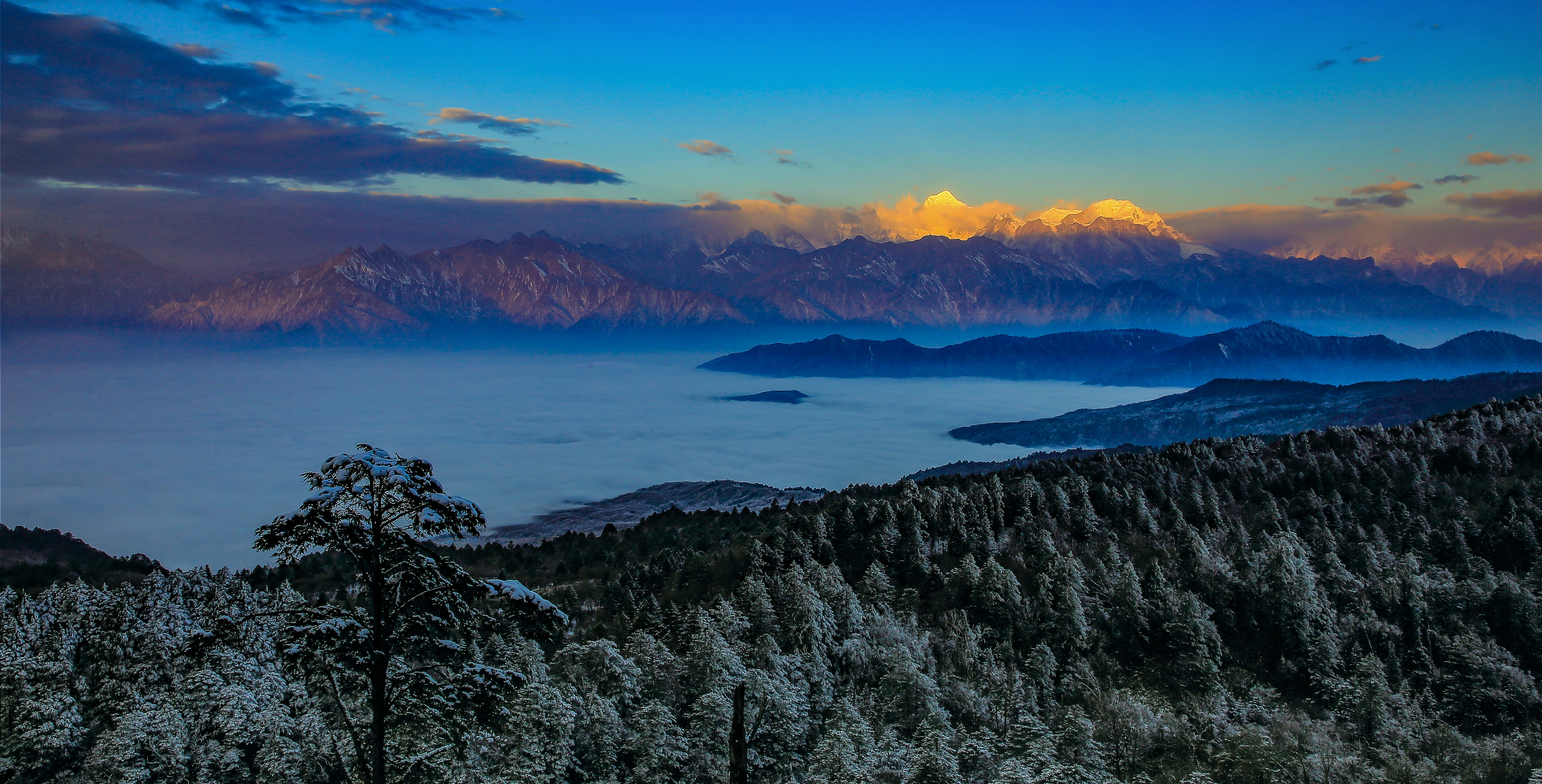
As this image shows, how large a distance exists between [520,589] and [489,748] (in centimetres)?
4593

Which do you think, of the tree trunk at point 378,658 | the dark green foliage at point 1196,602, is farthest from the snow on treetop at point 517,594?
→ the dark green foliage at point 1196,602

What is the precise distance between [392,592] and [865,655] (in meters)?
70.5

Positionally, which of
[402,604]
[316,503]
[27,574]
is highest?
[316,503]

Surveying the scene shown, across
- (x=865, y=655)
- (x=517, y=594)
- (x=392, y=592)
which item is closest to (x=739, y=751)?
(x=517, y=594)

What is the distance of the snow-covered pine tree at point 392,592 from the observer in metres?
16.5

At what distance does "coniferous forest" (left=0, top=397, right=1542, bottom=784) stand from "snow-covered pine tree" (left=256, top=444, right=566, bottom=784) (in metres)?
0.07

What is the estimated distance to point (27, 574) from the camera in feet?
550

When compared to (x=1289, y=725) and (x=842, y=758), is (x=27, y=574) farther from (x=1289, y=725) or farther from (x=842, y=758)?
(x=1289, y=725)

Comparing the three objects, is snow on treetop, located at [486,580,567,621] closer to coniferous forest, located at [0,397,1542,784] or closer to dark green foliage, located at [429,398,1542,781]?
coniferous forest, located at [0,397,1542,784]

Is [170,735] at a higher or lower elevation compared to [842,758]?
lower

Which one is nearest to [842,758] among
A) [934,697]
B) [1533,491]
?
[934,697]

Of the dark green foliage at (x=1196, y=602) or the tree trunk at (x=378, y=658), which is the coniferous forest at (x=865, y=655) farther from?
the dark green foliage at (x=1196, y=602)

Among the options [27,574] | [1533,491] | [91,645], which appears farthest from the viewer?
[27,574]

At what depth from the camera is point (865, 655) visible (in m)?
82.8
